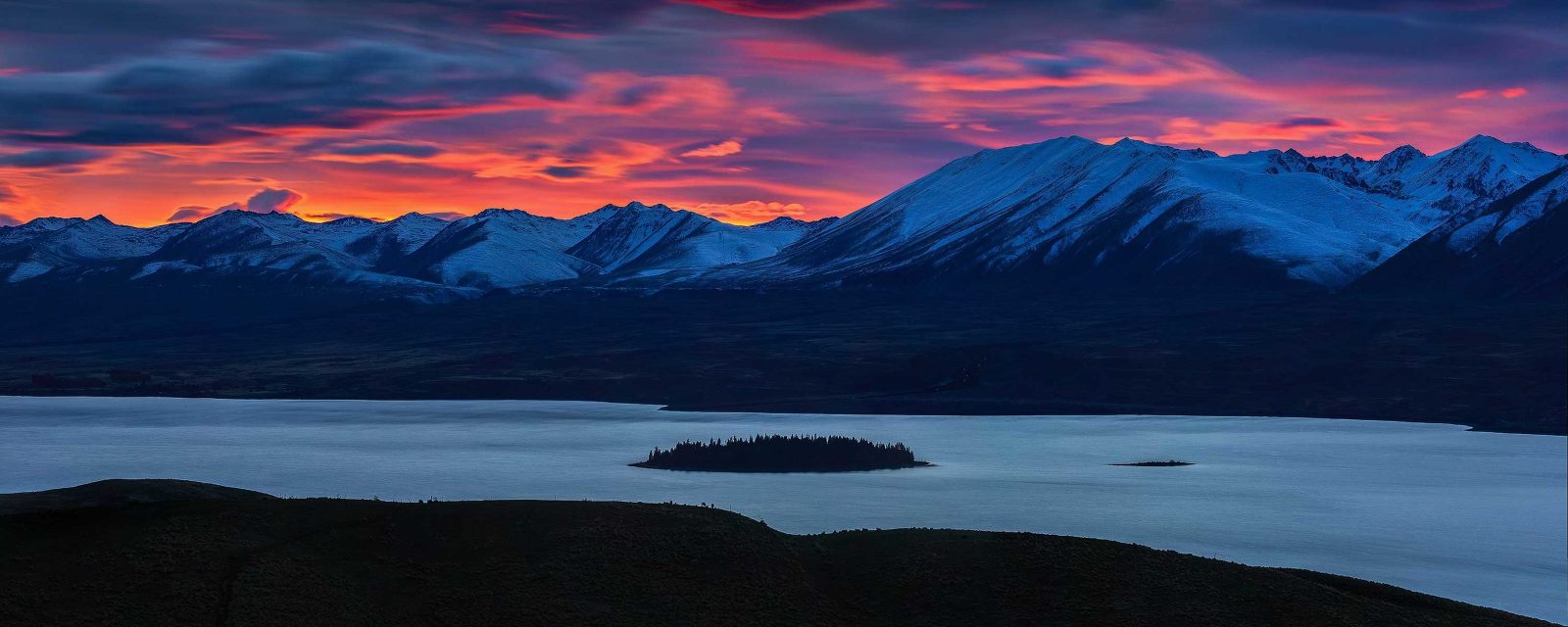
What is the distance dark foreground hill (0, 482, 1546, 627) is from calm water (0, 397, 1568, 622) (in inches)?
846

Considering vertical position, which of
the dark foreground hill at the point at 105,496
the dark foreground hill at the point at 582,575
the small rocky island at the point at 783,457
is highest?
the small rocky island at the point at 783,457

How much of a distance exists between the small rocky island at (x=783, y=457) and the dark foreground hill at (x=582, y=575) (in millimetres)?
67069

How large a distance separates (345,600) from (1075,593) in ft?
75.8

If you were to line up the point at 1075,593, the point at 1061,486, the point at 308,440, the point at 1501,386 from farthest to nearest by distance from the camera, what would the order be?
the point at 1501,386
the point at 308,440
the point at 1061,486
the point at 1075,593

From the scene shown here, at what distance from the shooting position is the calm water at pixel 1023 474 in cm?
8738

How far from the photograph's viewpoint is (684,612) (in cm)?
4944

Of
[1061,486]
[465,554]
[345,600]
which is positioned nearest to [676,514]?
[465,554]

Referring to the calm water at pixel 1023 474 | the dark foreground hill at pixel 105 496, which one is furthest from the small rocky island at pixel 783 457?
the dark foreground hill at pixel 105 496

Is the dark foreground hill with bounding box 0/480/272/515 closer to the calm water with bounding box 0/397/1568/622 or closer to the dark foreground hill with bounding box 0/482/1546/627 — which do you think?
the dark foreground hill with bounding box 0/482/1546/627

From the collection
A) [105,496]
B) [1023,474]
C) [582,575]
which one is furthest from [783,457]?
[582,575]

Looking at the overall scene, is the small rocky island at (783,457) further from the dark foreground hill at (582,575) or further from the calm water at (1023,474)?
the dark foreground hill at (582,575)

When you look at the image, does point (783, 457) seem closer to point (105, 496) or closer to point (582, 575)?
point (105, 496)

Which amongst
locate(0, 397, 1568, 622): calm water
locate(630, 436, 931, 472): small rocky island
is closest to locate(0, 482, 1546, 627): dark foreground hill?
locate(0, 397, 1568, 622): calm water

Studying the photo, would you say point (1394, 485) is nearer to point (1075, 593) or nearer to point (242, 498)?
point (1075, 593)
